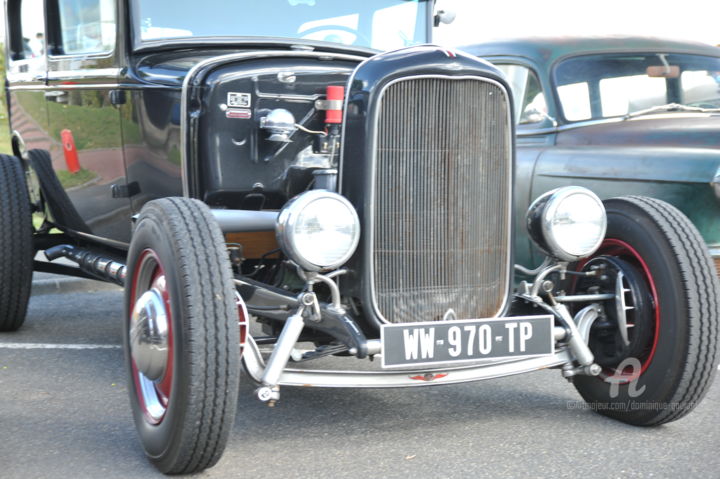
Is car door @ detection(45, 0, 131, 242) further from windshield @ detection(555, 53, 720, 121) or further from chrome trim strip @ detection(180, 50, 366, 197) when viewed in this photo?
windshield @ detection(555, 53, 720, 121)

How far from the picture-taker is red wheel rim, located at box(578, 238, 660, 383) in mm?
3303

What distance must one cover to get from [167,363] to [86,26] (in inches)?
91.2

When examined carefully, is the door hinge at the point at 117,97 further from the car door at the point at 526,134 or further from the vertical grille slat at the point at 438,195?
the car door at the point at 526,134

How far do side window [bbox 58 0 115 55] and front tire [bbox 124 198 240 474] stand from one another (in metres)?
1.63

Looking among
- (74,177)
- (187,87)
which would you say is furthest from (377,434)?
(74,177)

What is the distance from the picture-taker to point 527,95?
5664 mm

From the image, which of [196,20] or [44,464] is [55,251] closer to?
[196,20]

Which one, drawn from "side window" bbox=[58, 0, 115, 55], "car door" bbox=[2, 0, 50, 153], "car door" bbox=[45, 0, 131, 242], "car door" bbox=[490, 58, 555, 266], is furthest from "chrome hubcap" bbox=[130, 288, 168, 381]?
"car door" bbox=[490, 58, 555, 266]

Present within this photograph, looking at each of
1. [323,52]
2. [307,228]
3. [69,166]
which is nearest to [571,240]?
[307,228]

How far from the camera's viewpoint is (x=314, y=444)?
321 centimetres

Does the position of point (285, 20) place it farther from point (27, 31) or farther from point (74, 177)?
point (27, 31)

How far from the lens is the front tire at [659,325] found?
3.20 metres

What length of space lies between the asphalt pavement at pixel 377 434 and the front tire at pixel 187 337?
19 centimetres

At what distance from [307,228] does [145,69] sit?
160 centimetres
